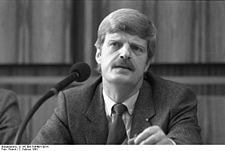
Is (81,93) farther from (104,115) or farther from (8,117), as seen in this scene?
(8,117)

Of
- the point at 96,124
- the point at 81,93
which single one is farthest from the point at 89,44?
the point at 96,124

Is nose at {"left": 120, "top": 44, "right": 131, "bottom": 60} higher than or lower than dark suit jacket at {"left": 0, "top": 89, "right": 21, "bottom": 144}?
higher

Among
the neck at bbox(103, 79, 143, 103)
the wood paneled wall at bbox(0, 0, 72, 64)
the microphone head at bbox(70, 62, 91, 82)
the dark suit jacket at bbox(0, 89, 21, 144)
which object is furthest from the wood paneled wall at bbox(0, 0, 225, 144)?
the microphone head at bbox(70, 62, 91, 82)

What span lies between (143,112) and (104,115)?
0.37 ft

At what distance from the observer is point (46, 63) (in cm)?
149

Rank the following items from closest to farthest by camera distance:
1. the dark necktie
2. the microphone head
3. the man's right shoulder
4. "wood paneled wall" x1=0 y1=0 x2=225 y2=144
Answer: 1. the microphone head
2. the dark necktie
3. the man's right shoulder
4. "wood paneled wall" x1=0 y1=0 x2=225 y2=144

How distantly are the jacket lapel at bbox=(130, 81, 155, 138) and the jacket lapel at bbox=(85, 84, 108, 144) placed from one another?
0.27 ft

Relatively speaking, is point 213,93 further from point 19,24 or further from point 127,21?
point 19,24

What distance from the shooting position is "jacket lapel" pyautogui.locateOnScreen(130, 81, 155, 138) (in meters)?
1.11

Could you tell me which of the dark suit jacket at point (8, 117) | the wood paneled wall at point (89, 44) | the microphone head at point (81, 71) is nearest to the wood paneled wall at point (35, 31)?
the wood paneled wall at point (89, 44)

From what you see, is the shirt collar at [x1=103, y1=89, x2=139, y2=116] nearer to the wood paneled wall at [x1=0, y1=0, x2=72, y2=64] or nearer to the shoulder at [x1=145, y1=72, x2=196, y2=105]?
the shoulder at [x1=145, y1=72, x2=196, y2=105]

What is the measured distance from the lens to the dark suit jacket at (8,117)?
1.21 meters

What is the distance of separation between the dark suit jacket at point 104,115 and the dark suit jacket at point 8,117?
14 centimetres

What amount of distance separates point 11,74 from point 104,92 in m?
0.50
